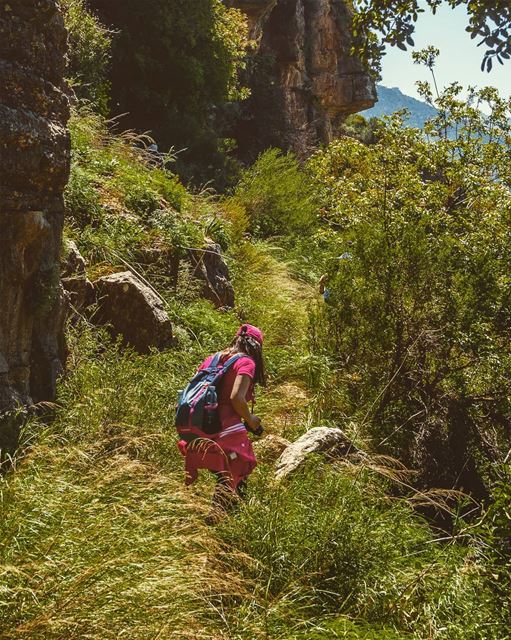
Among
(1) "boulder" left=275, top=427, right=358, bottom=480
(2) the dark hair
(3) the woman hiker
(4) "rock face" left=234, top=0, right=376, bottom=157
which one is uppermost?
(4) "rock face" left=234, top=0, right=376, bottom=157

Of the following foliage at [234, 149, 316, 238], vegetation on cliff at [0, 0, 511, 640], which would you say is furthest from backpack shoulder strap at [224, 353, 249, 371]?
foliage at [234, 149, 316, 238]

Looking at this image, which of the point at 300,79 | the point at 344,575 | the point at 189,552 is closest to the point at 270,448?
the point at 344,575

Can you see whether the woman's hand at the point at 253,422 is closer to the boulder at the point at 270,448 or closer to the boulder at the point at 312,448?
the boulder at the point at 312,448

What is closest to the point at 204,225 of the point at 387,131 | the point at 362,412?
the point at 387,131

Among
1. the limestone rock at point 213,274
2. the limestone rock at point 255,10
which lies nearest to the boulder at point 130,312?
the limestone rock at point 213,274

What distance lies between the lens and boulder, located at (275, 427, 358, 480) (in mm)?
5406

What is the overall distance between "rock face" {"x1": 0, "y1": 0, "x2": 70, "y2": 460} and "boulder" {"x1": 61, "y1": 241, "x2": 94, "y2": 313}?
110 centimetres

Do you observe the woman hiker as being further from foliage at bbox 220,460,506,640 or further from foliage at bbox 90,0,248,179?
foliage at bbox 90,0,248,179

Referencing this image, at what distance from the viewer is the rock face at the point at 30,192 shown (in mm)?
5719

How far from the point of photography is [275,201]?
1733 centimetres

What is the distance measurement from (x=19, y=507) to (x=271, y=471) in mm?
2181

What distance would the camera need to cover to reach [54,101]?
6273mm

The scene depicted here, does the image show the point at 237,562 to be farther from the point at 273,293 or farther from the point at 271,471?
the point at 273,293

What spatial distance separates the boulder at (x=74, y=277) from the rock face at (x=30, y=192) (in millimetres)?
1105
